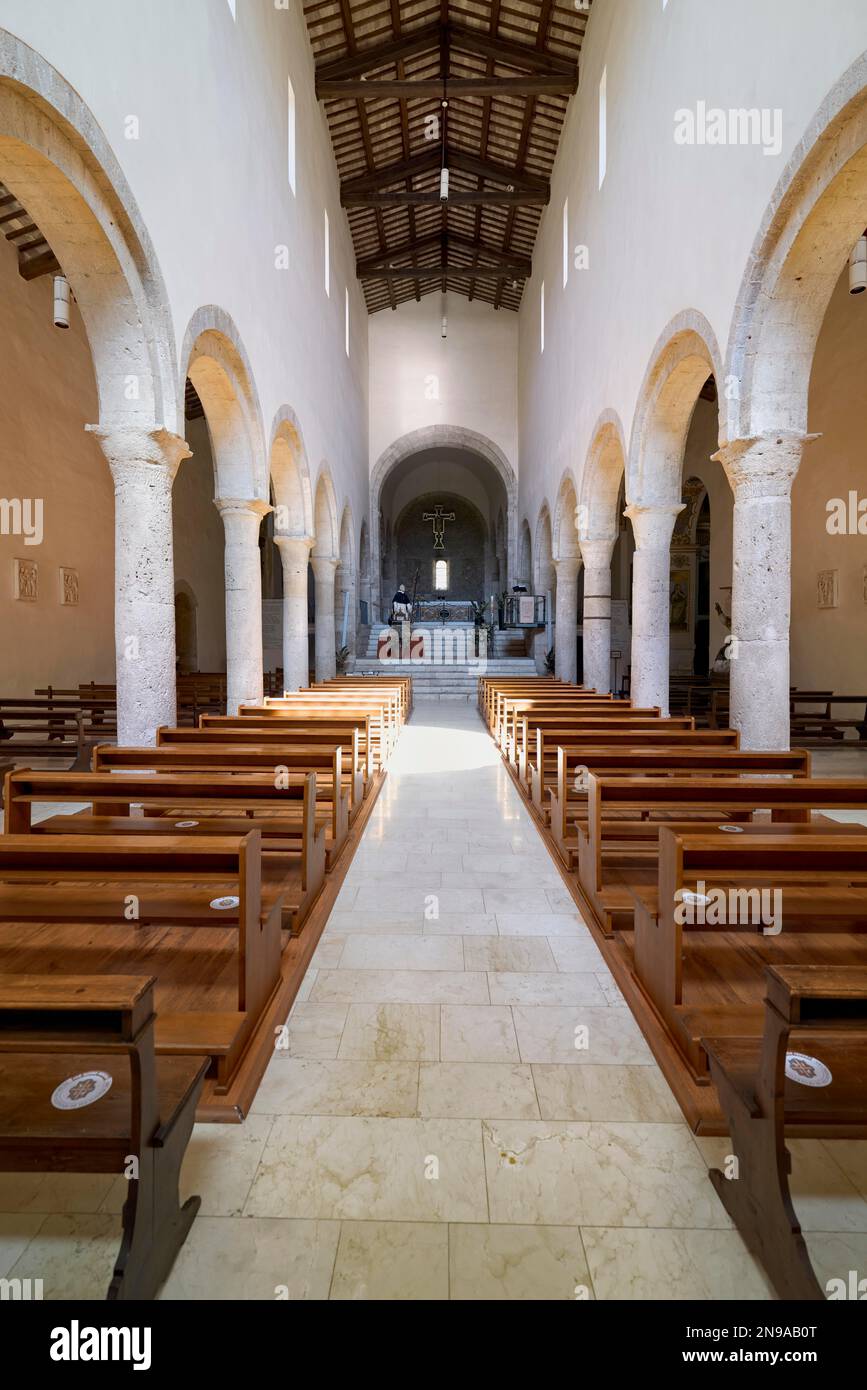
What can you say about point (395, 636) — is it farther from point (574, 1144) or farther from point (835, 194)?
point (574, 1144)

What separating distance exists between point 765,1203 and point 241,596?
7.36 meters

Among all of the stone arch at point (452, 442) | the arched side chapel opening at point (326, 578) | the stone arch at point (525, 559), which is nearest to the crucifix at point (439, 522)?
the stone arch at point (452, 442)

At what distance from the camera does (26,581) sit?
1018 centimetres

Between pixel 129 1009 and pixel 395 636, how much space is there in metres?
15.9

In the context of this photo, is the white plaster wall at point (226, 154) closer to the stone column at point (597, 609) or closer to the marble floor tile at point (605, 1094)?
the stone column at point (597, 609)

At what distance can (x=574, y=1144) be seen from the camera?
1.91m

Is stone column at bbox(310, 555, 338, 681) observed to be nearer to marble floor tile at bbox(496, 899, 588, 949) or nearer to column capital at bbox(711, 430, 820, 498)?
column capital at bbox(711, 430, 820, 498)

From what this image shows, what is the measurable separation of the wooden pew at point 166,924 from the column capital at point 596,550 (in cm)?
938

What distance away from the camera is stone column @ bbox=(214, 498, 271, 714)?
7973mm

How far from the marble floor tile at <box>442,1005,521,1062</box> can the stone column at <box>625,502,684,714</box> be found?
19.3 feet

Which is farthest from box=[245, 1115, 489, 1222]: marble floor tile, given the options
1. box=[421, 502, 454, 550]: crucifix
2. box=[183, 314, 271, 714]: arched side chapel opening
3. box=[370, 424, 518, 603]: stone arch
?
box=[421, 502, 454, 550]: crucifix

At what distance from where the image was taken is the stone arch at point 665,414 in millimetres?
6984

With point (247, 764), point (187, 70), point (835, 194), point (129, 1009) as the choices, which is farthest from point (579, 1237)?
point (187, 70)

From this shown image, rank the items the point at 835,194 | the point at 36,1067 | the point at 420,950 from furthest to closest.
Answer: the point at 835,194 < the point at 420,950 < the point at 36,1067
